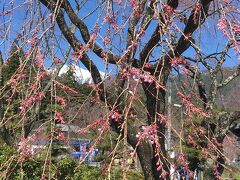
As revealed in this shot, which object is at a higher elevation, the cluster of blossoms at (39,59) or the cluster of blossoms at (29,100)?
the cluster of blossoms at (39,59)

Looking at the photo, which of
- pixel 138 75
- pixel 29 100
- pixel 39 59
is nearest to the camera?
pixel 138 75

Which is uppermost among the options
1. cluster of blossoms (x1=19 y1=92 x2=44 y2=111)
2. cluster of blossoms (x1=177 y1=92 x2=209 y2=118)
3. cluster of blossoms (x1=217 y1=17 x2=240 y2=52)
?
cluster of blossoms (x1=217 y1=17 x2=240 y2=52)

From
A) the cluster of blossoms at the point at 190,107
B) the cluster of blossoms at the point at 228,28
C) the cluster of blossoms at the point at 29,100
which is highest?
the cluster of blossoms at the point at 228,28

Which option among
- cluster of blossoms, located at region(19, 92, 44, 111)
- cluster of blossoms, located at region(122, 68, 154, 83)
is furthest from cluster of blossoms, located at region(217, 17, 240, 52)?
cluster of blossoms, located at region(19, 92, 44, 111)

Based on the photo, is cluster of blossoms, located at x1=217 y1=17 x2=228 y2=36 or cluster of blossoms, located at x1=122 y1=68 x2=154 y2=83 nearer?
cluster of blossoms, located at x1=217 y1=17 x2=228 y2=36

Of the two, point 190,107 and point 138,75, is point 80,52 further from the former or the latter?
point 190,107

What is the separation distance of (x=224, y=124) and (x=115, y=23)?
2.74 meters

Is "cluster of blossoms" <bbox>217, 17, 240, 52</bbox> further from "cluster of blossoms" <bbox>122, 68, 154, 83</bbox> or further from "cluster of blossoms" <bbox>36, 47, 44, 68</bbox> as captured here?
"cluster of blossoms" <bbox>36, 47, 44, 68</bbox>

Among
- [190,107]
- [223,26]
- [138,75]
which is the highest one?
[223,26]

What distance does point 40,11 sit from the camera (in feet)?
8.34

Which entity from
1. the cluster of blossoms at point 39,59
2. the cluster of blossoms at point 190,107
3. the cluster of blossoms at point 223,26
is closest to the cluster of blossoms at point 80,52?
the cluster of blossoms at point 39,59

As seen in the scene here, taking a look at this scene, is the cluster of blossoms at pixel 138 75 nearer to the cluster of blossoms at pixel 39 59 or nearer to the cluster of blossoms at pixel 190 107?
the cluster of blossoms at pixel 190 107

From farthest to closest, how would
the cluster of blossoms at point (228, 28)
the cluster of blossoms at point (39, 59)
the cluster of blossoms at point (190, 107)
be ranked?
the cluster of blossoms at point (39, 59) → the cluster of blossoms at point (190, 107) → the cluster of blossoms at point (228, 28)

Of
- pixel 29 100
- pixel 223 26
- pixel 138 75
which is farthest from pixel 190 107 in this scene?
pixel 29 100
